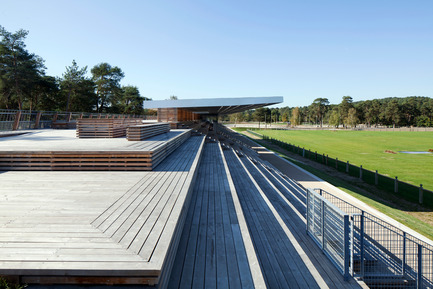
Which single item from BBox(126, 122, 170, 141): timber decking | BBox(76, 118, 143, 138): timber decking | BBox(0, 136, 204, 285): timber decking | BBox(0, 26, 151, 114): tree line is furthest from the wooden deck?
BBox(0, 26, 151, 114): tree line

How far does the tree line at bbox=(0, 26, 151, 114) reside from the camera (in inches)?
1168

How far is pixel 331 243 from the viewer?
5012 millimetres

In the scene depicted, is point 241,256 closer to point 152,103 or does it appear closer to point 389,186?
point 389,186

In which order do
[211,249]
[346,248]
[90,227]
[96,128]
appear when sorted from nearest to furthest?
1. [90,227]
2. [211,249]
3. [346,248]
4. [96,128]

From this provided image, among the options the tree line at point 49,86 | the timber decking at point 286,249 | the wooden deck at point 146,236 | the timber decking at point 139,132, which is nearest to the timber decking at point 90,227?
→ the wooden deck at point 146,236

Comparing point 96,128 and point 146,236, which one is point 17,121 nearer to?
point 96,128

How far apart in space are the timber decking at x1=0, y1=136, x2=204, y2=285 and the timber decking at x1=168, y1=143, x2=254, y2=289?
1.13ft

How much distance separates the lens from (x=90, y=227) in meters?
3.65

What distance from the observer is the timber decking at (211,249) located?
323 cm

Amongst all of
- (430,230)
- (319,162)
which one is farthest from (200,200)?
(319,162)

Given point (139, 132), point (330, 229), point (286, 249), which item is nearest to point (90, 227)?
point (286, 249)

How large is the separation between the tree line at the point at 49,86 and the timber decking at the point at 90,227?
31404 millimetres

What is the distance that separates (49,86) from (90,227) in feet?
128

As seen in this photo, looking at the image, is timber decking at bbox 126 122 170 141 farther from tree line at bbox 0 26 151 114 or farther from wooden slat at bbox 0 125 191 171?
tree line at bbox 0 26 151 114
